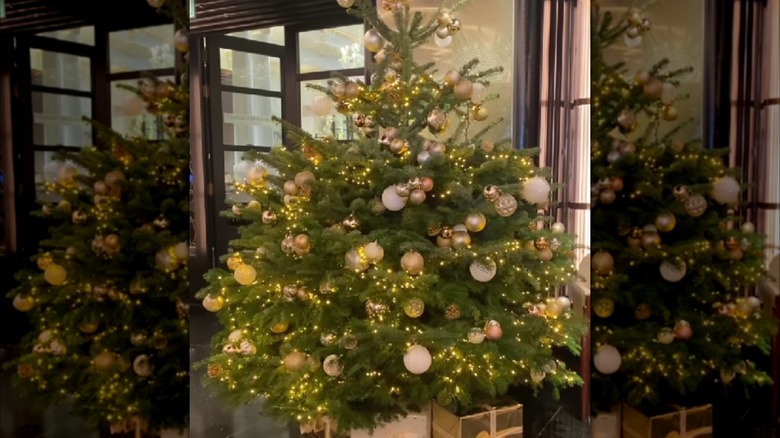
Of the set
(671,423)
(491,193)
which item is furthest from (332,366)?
(671,423)

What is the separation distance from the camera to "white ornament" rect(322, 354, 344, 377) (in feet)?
6.87

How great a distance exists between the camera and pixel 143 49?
2.65 metres

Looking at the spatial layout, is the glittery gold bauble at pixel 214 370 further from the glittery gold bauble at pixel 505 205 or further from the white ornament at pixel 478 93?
the white ornament at pixel 478 93

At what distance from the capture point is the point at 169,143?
2479 millimetres

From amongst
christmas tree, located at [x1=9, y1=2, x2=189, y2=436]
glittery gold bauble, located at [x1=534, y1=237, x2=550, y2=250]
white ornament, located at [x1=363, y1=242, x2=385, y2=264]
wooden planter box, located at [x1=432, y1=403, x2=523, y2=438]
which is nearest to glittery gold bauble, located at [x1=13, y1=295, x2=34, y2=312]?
christmas tree, located at [x1=9, y1=2, x2=189, y2=436]

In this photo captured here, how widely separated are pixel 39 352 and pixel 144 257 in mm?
554

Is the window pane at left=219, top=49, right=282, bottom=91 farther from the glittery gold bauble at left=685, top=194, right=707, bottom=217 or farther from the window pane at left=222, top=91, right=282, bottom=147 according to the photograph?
the glittery gold bauble at left=685, top=194, right=707, bottom=217

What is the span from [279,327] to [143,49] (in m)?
1.29

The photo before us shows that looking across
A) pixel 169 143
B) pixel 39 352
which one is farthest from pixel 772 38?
pixel 39 352

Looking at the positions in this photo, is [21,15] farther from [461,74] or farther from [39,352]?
[461,74]

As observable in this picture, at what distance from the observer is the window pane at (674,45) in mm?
2568

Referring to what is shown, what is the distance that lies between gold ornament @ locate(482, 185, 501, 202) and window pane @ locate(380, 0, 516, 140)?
0.94 feet

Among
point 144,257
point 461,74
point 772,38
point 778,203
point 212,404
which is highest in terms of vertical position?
point 772,38

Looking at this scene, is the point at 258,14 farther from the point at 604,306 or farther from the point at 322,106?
the point at 604,306
